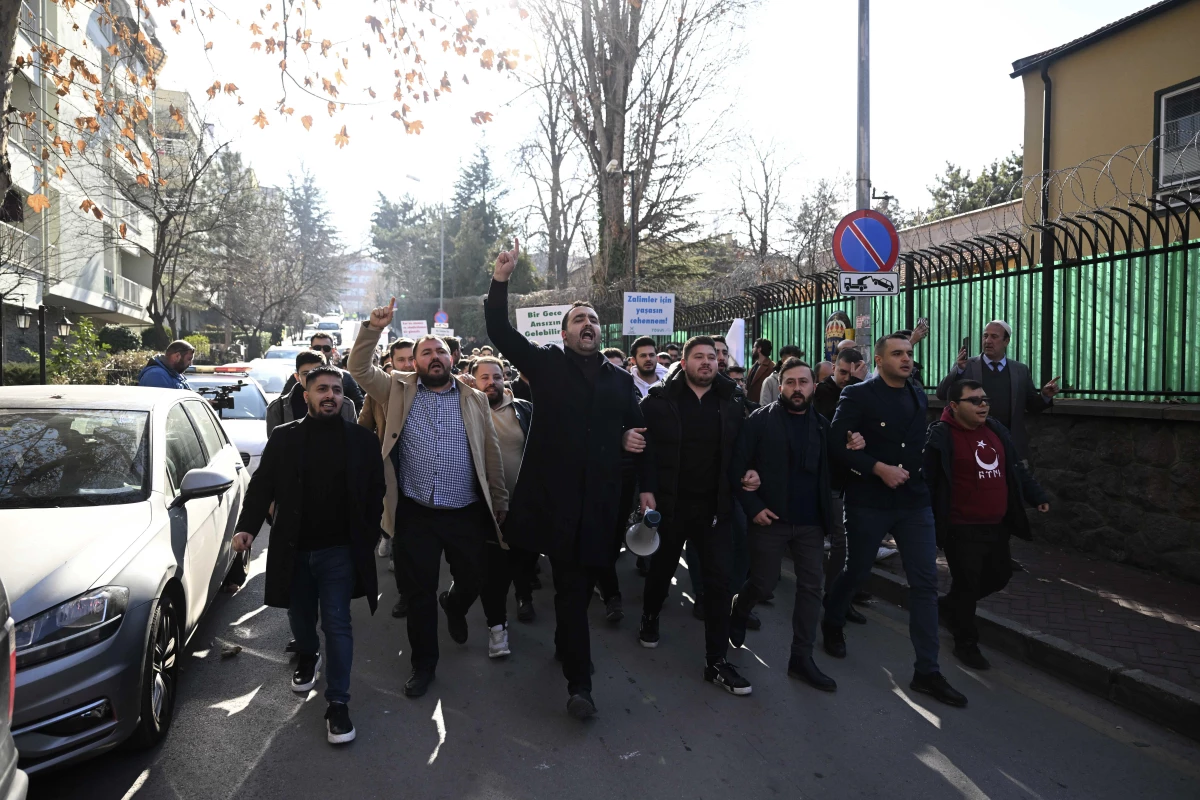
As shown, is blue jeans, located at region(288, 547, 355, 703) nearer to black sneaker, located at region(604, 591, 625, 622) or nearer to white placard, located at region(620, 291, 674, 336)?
black sneaker, located at region(604, 591, 625, 622)

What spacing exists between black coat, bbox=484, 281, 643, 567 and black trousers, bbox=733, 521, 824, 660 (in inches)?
38.8

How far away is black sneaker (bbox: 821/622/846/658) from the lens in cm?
534

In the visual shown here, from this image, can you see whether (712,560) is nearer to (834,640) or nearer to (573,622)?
(573,622)

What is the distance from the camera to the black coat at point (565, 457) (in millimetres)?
4316

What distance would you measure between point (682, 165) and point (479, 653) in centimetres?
1865

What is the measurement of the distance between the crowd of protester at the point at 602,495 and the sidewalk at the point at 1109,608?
0.75 metres

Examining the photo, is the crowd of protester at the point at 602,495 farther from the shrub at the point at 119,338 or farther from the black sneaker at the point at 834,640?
the shrub at the point at 119,338

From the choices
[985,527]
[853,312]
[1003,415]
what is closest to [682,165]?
[853,312]

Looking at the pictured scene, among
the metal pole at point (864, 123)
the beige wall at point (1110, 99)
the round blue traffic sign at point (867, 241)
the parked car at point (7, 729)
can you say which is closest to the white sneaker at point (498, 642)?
the parked car at point (7, 729)

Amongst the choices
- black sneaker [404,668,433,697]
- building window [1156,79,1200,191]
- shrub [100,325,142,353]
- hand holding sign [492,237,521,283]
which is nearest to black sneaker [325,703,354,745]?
black sneaker [404,668,433,697]

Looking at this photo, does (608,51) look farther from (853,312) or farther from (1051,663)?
(1051,663)

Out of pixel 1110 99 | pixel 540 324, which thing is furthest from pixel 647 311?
pixel 1110 99

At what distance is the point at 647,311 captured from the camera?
13930mm

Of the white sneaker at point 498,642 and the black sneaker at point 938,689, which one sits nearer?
the black sneaker at point 938,689
